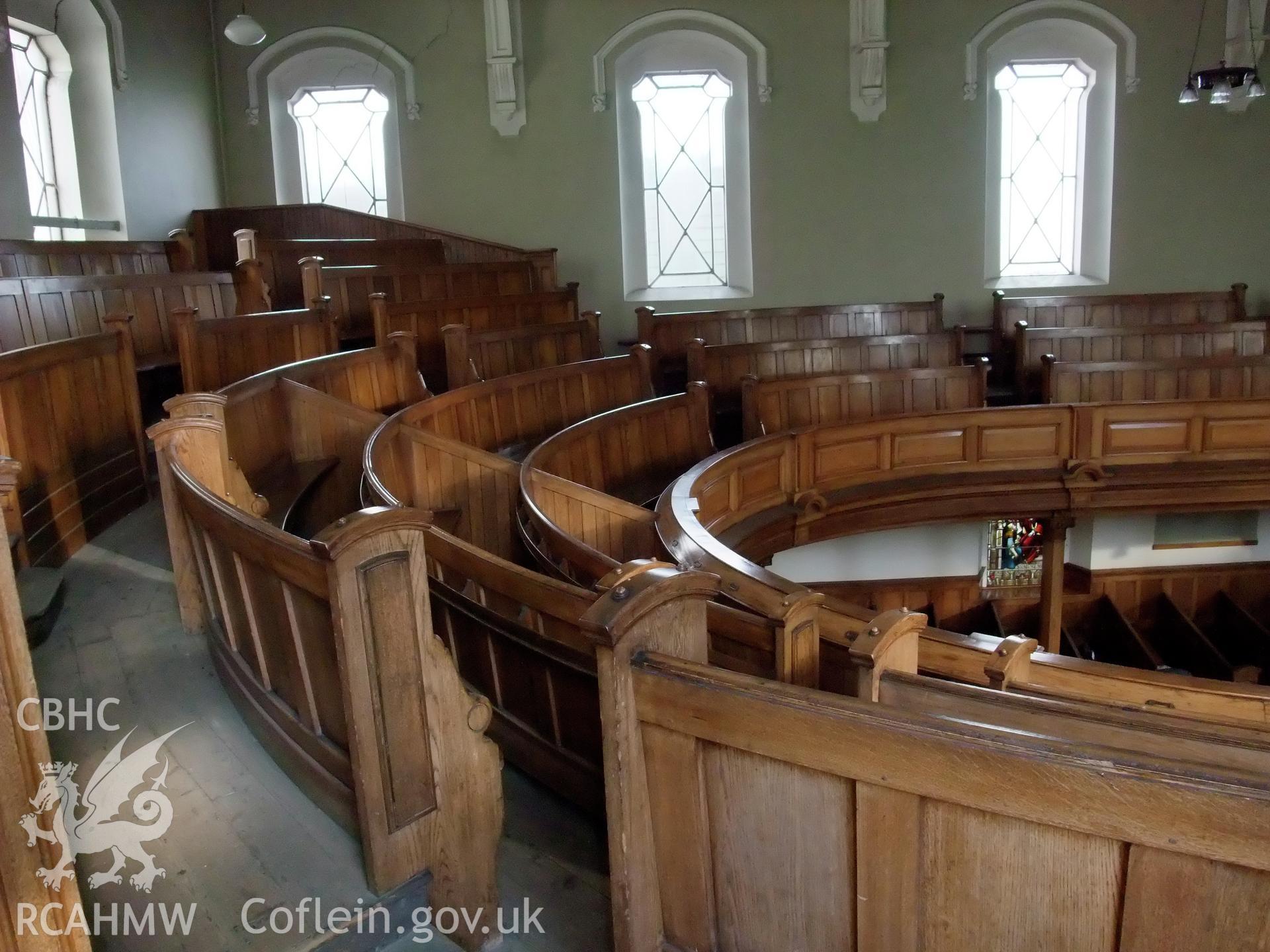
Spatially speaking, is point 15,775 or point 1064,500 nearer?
point 15,775

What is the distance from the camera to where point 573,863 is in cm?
205

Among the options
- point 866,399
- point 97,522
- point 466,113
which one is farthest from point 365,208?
point 97,522

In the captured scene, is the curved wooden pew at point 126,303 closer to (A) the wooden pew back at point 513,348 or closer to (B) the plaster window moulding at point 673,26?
(A) the wooden pew back at point 513,348

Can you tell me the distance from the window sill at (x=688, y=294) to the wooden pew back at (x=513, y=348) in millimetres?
2098

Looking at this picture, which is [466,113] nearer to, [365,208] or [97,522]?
[365,208]

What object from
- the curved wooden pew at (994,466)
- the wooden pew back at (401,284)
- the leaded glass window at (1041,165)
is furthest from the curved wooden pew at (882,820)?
the leaded glass window at (1041,165)

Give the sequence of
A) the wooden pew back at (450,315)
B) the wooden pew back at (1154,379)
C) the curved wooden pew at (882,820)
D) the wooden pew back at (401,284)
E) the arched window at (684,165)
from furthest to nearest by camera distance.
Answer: the arched window at (684,165), the wooden pew back at (1154,379), the wooden pew back at (401,284), the wooden pew back at (450,315), the curved wooden pew at (882,820)

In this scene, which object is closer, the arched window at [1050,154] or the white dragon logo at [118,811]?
the white dragon logo at [118,811]

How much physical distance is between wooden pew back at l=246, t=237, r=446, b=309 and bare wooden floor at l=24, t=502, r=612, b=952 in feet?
12.6

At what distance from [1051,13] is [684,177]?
132 inches

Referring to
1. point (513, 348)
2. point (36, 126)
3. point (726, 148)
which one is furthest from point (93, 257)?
point (726, 148)

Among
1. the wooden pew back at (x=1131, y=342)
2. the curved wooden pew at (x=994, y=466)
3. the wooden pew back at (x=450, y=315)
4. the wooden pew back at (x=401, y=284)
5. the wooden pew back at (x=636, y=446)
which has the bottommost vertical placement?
the curved wooden pew at (x=994, y=466)

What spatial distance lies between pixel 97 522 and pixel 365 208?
19.7 feet

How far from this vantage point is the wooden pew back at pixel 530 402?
4.60 m
